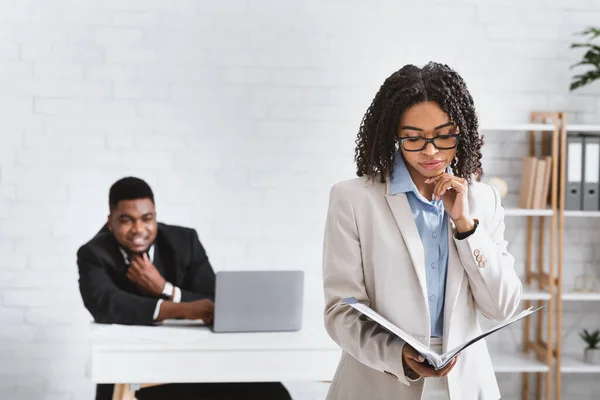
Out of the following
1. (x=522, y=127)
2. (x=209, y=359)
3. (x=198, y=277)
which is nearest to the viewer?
(x=209, y=359)

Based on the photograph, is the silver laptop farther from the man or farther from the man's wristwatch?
the man's wristwatch

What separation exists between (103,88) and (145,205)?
62cm

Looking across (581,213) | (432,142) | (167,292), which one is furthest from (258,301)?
(581,213)

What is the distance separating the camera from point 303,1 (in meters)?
3.82

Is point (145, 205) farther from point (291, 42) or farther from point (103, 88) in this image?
point (291, 42)

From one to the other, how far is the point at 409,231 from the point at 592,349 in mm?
2772

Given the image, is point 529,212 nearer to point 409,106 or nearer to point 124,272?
point 124,272

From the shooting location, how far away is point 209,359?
8.87ft

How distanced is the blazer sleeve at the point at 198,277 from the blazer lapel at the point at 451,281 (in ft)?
6.65

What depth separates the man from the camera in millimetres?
3207

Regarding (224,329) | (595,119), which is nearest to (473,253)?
(224,329)

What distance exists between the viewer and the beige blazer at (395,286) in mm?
1455

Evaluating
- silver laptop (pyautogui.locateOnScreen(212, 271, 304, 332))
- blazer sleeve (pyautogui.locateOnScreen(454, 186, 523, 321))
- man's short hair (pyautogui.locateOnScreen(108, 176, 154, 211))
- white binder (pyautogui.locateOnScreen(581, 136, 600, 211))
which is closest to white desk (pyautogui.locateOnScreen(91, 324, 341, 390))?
silver laptop (pyautogui.locateOnScreen(212, 271, 304, 332))

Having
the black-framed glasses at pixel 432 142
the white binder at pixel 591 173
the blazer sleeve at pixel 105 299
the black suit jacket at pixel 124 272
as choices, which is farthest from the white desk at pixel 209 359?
the white binder at pixel 591 173
